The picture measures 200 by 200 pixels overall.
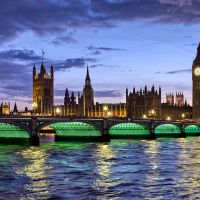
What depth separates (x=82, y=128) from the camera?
268 ft

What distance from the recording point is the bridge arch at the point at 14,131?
67338 millimetres

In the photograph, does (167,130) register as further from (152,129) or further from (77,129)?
(77,129)

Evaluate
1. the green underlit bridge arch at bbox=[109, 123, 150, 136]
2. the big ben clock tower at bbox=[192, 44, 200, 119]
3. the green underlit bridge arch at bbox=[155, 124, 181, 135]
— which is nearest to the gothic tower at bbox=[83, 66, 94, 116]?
the big ben clock tower at bbox=[192, 44, 200, 119]

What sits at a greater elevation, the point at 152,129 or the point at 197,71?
the point at 197,71

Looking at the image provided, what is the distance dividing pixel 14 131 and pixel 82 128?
12906 millimetres

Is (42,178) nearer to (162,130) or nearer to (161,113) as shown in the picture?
(162,130)

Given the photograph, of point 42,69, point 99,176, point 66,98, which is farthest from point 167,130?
point 42,69

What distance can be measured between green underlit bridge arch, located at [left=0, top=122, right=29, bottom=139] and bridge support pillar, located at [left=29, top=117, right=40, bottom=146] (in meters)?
1.62

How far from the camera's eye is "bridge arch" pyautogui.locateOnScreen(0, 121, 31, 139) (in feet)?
221

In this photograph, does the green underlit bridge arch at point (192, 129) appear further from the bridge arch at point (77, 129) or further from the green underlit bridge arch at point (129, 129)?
the bridge arch at point (77, 129)

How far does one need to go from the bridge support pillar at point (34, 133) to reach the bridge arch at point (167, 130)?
3862cm

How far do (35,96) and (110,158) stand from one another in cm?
13780

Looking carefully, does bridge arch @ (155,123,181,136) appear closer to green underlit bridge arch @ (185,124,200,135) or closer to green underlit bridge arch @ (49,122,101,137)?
green underlit bridge arch @ (185,124,200,135)

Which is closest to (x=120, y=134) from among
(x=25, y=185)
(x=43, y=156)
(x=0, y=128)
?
(x=0, y=128)
